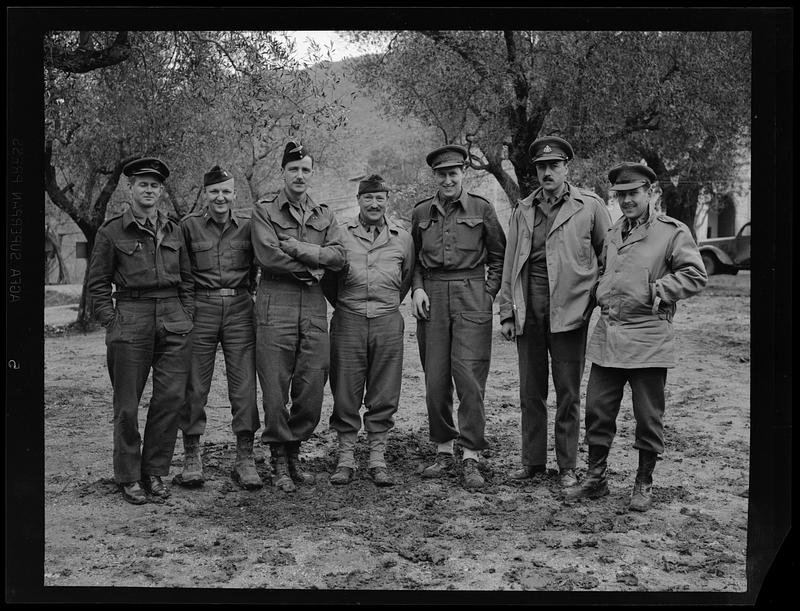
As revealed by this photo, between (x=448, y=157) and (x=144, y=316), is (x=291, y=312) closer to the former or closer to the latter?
(x=144, y=316)

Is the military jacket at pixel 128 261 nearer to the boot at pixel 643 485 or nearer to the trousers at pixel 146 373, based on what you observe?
the trousers at pixel 146 373

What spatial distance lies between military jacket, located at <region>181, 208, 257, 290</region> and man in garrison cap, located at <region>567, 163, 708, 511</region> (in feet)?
7.92

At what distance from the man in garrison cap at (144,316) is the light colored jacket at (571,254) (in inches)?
90.8

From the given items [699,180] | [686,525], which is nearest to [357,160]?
[699,180]

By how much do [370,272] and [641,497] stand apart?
7.67 ft

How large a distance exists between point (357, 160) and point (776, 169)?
13.6 metres

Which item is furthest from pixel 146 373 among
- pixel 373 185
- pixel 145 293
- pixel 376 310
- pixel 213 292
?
pixel 373 185

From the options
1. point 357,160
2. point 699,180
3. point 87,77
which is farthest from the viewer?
point 357,160

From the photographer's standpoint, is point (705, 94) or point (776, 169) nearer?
point (776, 169)

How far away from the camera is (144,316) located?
5.37 meters

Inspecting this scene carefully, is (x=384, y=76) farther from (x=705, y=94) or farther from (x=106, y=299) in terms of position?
(x=106, y=299)

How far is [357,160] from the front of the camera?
18.0m

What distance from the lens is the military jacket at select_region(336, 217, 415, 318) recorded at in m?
5.73

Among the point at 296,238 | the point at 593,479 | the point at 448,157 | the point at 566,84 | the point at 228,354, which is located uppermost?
the point at 566,84
